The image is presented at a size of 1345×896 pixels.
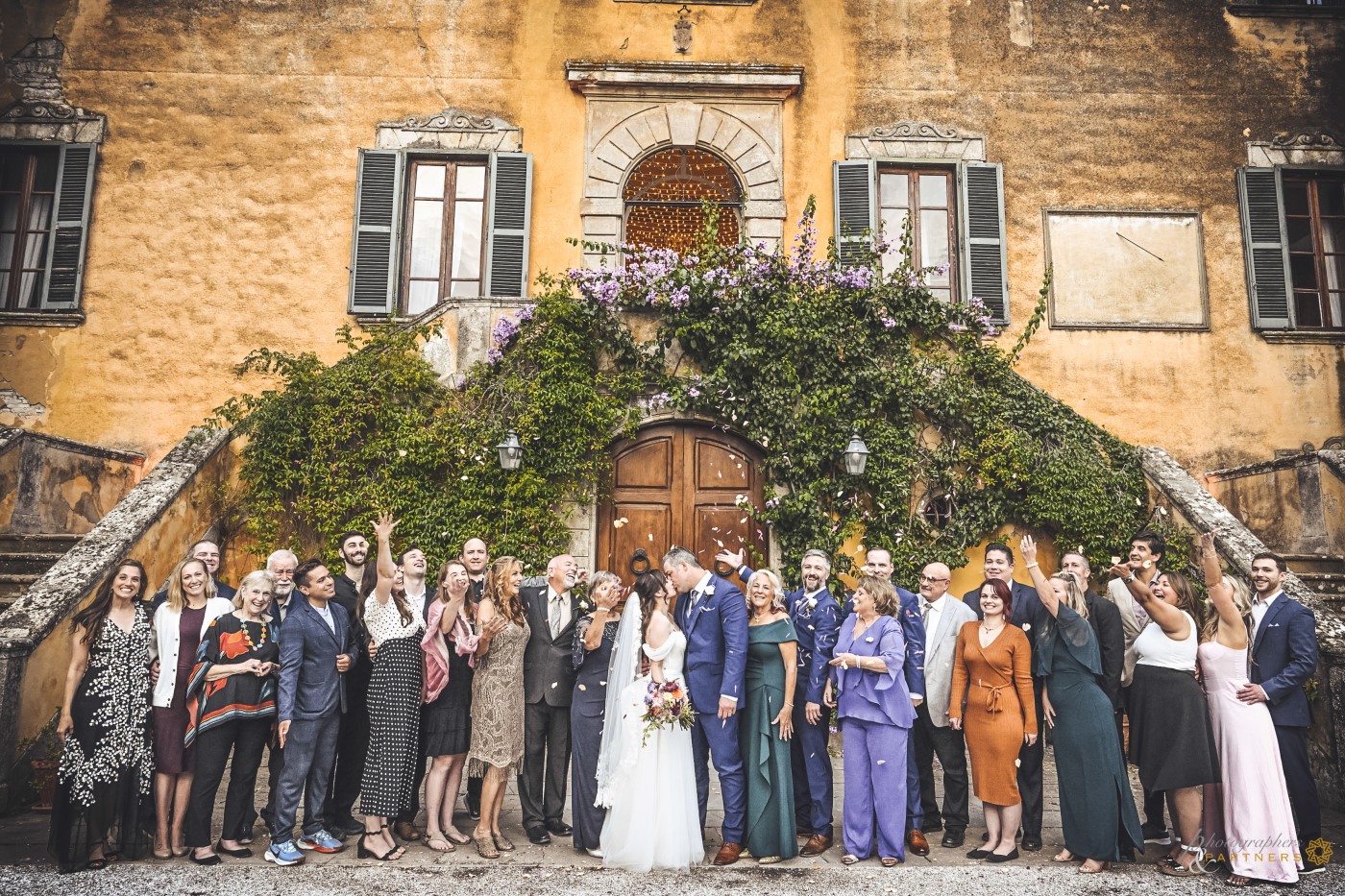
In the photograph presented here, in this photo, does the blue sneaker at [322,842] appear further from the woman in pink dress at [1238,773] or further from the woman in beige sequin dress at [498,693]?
the woman in pink dress at [1238,773]

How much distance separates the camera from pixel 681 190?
37.0 ft

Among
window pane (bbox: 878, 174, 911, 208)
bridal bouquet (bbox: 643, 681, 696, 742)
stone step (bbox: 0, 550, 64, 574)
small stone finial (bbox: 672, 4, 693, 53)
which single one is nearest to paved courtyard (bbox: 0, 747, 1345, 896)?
bridal bouquet (bbox: 643, 681, 696, 742)

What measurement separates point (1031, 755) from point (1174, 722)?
787 millimetres

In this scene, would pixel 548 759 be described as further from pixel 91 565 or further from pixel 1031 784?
pixel 91 565

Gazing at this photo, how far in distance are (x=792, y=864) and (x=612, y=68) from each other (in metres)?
8.54

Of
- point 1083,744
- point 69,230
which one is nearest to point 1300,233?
point 1083,744

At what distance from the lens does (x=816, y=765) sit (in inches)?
230

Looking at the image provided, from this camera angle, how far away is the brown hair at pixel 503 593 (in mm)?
5938

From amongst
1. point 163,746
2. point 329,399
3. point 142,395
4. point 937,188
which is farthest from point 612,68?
point 163,746

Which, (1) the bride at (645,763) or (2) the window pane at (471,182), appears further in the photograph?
(2) the window pane at (471,182)

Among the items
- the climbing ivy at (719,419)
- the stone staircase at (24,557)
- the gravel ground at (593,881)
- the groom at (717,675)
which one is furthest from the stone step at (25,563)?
the groom at (717,675)

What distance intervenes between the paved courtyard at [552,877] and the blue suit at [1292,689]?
33 centimetres

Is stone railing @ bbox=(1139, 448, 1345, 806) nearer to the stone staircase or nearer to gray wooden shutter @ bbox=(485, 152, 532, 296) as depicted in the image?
gray wooden shutter @ bbox=(485, 152, 532, 296)

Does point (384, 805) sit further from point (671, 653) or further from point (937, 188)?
point (937, 188)
